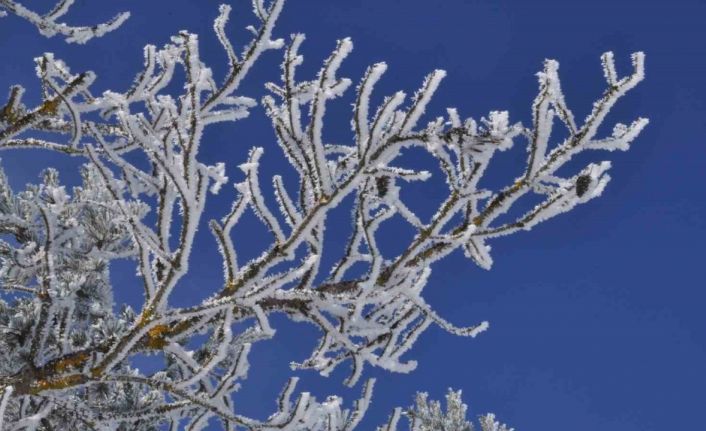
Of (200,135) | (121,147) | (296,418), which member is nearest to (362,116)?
(200,135)

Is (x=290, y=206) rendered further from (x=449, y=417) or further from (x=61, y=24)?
(x=449, y=417)

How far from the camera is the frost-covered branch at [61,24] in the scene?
328 cm

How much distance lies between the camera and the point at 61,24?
329cm

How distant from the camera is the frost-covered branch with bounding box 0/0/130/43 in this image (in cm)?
328

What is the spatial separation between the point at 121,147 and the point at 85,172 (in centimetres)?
569

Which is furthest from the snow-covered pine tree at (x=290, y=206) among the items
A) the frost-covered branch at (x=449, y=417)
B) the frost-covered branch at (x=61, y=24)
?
the frost-covered branch at (x=449, y=417)

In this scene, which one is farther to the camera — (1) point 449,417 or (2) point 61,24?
(1) point 449,417

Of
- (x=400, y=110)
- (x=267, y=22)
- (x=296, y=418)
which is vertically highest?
(x=267, y=22)

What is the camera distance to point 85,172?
891 cm

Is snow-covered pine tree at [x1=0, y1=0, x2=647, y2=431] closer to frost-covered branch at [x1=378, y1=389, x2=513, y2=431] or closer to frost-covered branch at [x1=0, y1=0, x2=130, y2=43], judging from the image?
frost-covered branch at [x1=0, y1=0, x2=130, y2=43]

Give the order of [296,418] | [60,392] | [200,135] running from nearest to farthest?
1. [200,135]
2. [296,418]
3. [60,392]

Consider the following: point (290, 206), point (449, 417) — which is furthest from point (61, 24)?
point (449, 417)

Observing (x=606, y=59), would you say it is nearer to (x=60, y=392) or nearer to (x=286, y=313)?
(x=286, y=313)

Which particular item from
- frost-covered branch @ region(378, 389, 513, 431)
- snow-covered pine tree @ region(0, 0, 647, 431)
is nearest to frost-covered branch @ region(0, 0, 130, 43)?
snow-covered pine tree @ region(0, 0, 647, 431)
